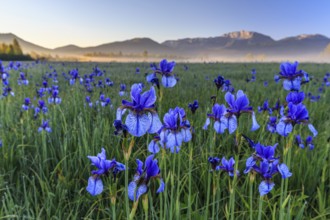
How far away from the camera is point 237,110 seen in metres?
1.94

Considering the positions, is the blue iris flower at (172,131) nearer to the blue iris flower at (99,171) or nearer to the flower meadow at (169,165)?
the flower meadow at (169,165)

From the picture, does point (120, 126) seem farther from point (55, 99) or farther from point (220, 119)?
point (55, 99)

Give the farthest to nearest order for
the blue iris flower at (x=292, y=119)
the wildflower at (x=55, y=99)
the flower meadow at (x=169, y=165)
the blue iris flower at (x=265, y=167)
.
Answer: the wildflower at (x=55, y=99), the blue iris flower at (x=292, y=119), the blue iris flower at (x=265, y=167), the flower meadow at (x=169, y=165)

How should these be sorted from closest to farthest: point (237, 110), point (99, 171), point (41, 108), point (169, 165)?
point (99, 171), point (237, 110), point (169, 165), point (41, 108)

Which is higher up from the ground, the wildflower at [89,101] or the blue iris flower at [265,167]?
the blue iris flower at [265,167]

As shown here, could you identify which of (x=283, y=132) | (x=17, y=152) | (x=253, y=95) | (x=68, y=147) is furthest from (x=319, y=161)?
(x=253, y=95)

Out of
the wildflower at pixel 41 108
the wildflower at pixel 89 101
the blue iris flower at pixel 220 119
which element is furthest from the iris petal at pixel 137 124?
the wildflower at pixel 89 101

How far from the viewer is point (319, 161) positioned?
3615 millimetres

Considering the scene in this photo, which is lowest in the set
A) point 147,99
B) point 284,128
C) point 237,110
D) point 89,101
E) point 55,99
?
point 89,101

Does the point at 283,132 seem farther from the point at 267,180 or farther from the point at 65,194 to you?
the point at 65,194

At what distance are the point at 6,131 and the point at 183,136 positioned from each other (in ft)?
12.0

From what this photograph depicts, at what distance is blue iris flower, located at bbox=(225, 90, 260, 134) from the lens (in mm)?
1915

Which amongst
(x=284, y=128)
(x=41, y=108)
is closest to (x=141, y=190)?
(x=284, y=128)

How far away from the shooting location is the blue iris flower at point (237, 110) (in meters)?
1.92
